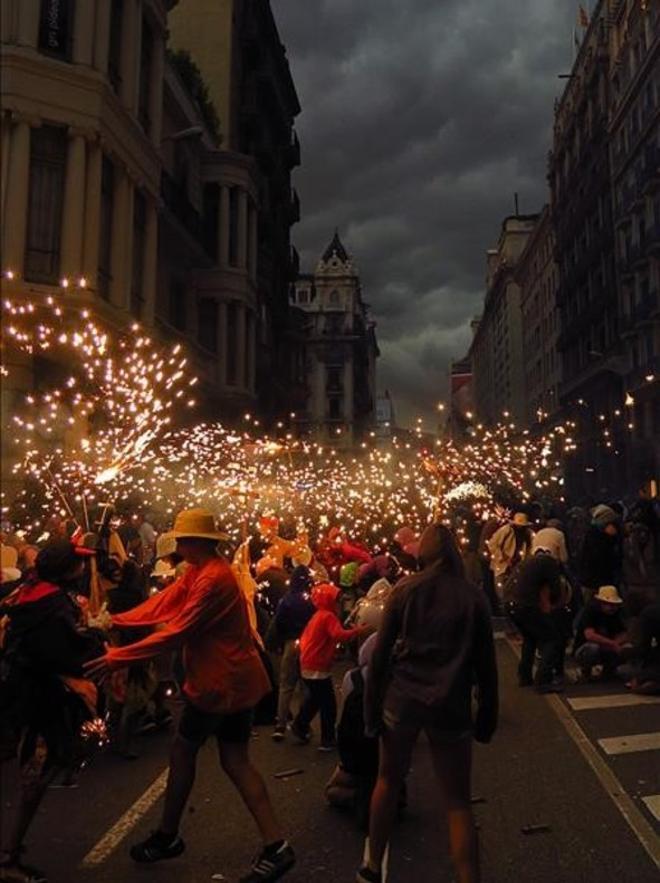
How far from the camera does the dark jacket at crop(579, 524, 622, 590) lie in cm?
987

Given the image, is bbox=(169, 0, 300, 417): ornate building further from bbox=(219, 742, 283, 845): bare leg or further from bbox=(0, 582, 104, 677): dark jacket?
bbox=(219, 742, 283, 845): bare leg

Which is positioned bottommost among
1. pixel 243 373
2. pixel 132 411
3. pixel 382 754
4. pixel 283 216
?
pixel 382 754

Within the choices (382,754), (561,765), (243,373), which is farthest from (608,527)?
(243,373)

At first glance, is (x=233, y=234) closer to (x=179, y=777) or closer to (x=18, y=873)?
(x=179, y=777)

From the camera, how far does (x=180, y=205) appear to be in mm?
22906

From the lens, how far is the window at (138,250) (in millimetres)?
19016

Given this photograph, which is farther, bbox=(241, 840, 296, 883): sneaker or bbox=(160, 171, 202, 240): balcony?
bbox=(160, 171, 202, 240): balcony

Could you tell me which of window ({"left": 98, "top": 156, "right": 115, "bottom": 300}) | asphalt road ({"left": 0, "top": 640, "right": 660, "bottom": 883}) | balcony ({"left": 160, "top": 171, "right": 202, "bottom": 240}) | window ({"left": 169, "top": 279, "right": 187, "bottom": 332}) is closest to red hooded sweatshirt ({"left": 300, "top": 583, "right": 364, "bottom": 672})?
asphalt road ({"left": 0, "top": 640, "right": 660, "bottom": 883})

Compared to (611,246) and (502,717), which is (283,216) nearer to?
(611,246)

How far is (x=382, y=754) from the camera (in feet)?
12.7

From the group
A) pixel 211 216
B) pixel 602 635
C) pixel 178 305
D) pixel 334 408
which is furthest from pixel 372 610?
pixel 334 408

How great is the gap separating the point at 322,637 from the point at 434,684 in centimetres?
296

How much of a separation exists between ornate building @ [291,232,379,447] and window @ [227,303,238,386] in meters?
56.0

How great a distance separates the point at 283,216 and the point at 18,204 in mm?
25239
